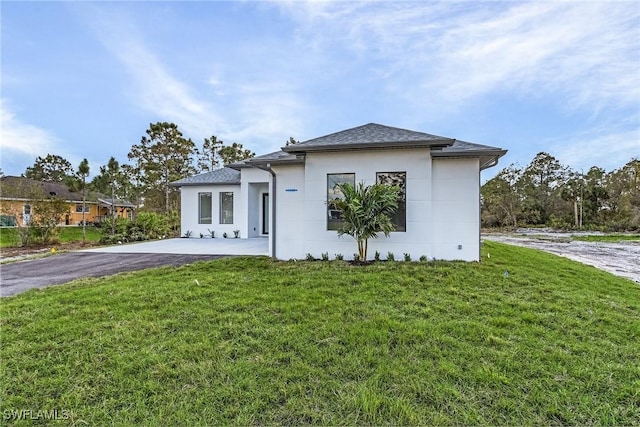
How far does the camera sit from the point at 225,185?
15.3 meters

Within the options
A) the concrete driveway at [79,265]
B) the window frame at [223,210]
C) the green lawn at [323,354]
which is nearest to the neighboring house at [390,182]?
the green lawn at [323,354]

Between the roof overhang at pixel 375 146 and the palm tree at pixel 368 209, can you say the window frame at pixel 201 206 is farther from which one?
the palm tree at pixel 368 209

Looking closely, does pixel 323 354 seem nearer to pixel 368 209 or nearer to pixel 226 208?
pixel 368 209

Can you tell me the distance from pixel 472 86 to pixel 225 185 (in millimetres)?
12361

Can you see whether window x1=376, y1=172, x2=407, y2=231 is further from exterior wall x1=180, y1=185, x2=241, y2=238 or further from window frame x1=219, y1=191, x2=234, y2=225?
window frame x1=219, y1=191, x2=234, y2=225

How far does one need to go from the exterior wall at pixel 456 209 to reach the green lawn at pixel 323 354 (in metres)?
2.15

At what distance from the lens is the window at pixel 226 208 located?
15406 mm

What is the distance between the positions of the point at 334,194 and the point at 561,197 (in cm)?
3105

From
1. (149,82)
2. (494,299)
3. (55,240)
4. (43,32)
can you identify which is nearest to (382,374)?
(494,299)

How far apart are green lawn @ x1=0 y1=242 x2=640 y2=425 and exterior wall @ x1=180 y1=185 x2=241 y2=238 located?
9.66 metres

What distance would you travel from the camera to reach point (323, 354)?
3279mm

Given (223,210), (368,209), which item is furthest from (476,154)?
(223,210)

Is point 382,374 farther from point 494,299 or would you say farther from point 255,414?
point 494,299

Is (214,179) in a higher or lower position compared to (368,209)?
higher
